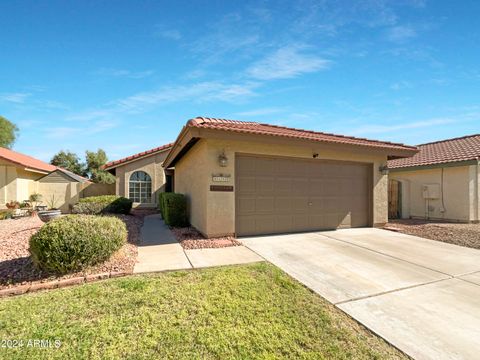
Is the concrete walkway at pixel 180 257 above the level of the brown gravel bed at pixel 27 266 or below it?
below

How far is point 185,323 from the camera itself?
2.88 meters

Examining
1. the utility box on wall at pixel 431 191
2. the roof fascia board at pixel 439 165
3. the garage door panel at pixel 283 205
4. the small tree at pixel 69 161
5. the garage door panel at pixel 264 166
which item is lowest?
the garage door panel at pixel 283 205

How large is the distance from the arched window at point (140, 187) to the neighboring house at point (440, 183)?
15585 mm

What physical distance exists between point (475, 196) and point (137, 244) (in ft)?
46.5

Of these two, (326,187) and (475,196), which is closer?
(326,187)

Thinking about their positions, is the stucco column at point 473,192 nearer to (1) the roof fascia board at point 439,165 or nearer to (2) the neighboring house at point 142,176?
(1) the roof fascia board at point 439,165

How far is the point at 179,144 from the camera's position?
853cm

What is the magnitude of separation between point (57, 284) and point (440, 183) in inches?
589

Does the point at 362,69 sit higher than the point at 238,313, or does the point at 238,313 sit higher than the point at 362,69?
the point at 362,69

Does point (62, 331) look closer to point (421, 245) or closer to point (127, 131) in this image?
point (421, 245)

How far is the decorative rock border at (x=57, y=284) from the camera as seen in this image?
3.69 meters

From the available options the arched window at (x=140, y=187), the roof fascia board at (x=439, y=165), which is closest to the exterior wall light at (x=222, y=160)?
the roof fascia board at (x=439, y=165)

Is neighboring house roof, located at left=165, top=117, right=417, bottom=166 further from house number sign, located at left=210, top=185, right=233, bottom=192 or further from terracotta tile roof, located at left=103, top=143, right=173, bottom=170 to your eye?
terracotta tile roof, located at left=103, top=143, right=173, bottom=170

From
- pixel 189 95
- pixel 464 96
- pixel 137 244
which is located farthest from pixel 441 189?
pixel 137 244
